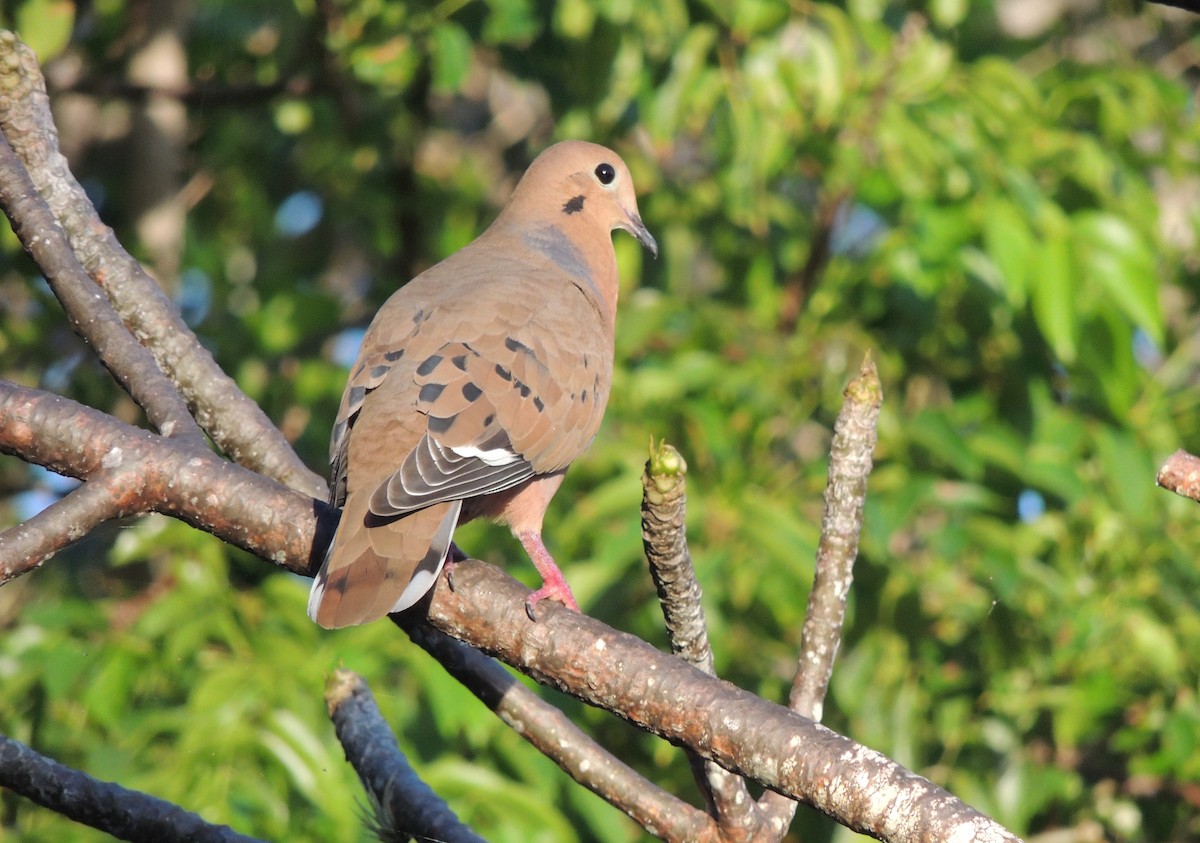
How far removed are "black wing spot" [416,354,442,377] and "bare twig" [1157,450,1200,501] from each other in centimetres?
136

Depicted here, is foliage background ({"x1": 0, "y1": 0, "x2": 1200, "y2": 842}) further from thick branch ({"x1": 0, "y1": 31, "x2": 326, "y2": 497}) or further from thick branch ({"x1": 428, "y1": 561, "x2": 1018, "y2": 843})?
thick branch ({"x1": 428, "y1": 561, "x2": 1018, "y2": 843})

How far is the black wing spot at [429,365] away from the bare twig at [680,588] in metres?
0.81

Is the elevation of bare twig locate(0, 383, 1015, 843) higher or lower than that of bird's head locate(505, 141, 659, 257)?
higher

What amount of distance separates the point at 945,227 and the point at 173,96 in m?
2.58

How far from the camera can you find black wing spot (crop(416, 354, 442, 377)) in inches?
108

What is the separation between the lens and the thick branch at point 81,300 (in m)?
2.32

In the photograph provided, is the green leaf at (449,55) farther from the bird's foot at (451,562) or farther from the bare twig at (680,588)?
the bare twig at (680,588)

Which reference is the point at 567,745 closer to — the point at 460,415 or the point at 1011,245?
the point at 460,415

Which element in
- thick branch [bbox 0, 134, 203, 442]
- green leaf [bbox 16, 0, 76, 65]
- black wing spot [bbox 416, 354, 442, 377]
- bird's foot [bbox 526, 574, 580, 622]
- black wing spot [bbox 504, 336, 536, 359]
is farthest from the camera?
green leaf [bbox 16, 0, 76, 65]

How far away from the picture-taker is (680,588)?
201 centimetres

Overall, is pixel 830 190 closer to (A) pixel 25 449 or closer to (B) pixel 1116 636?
(B) pixel 1116 636

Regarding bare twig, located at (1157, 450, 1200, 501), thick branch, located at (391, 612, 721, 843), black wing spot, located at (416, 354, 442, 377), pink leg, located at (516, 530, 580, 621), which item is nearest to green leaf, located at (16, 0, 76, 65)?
black wing spot, located at (416, 354, 442, 377)

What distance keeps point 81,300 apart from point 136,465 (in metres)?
0.40

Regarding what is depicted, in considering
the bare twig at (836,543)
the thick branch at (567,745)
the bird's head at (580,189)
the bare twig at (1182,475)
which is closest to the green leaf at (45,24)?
the bird's head at (580,189)
